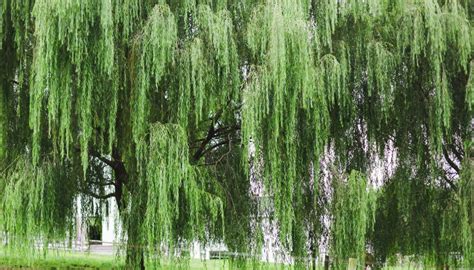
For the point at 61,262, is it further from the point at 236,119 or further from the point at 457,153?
the point at 457,153

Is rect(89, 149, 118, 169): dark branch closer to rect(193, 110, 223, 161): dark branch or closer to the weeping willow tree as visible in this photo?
the weeping willow tree

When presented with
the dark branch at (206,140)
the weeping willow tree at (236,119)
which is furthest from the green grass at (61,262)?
the dark branch at (206,140)

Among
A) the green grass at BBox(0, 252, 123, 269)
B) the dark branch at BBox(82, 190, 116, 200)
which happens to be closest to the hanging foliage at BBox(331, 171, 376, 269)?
the green grass at BBox(0, 252, 123, 269)

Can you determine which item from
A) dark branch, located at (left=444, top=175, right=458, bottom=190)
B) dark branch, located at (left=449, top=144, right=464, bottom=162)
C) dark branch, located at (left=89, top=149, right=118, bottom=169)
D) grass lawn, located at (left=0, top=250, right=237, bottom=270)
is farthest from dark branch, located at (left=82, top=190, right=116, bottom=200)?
dark branch, located at (left=449, top=144, right=464, bottom=162)

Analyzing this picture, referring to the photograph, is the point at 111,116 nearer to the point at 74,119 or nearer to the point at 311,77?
the point at 74,119

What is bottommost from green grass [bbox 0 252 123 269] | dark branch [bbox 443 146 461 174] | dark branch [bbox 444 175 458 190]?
green grass [bbox 0 252 123 269]

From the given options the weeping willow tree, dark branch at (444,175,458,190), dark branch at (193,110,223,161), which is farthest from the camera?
dark branch at (444,175,458,190)

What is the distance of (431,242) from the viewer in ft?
29.0

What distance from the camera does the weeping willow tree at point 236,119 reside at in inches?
271

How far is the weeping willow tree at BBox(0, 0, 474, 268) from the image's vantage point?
22.6 ft

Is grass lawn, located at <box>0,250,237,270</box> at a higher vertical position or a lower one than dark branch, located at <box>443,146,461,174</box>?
lower

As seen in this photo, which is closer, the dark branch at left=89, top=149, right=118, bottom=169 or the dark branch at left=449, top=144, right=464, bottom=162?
the dark branch at left=89, top=149, right=118, bottom=169

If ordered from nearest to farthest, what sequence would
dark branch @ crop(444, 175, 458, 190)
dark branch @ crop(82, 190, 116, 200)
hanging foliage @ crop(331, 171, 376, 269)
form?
hanging foliage @ crop(331, 171, 376, 269), dark branch @ crop(82, 190, 116, 200), dark branch @ crop(444, 175, 458, 190)

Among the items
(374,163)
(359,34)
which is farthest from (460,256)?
(359,34)
